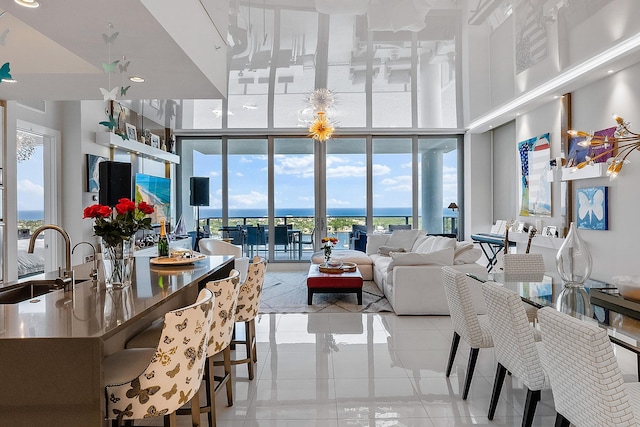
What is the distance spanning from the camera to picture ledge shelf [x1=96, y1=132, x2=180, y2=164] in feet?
19.7

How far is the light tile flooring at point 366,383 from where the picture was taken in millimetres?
2691

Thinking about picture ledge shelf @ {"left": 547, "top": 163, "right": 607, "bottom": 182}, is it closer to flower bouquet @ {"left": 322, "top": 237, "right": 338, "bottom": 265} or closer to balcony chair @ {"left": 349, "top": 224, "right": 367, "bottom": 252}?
flower bouquet @ {"left": 322, "top": 237, "right": 338, "bottom": 265}

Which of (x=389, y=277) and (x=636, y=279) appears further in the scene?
(x=389, y=277)

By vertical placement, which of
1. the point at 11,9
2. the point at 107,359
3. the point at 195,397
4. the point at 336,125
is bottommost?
the point at 195,397

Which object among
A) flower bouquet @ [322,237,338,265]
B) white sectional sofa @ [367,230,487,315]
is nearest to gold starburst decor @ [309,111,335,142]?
flower bouquet @ [322,237,338,265]

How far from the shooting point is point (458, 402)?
289 cm

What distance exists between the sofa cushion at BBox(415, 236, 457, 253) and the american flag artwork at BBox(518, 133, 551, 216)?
1.50 meters

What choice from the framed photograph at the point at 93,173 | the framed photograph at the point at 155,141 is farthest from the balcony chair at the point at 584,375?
the framed photograph at the point at 155,141

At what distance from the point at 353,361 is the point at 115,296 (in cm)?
223

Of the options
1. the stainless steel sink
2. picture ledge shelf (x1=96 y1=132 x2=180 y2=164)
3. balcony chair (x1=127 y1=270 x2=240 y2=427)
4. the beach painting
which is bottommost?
balcony chair (x1=127 y1=270 x2=240 y2=427)

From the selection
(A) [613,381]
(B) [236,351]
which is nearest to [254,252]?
(B) [236,351]

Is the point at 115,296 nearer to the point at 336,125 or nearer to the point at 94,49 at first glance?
the point at 94,49

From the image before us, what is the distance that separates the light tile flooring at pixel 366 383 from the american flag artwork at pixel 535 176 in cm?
313

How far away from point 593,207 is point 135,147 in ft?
21.9
